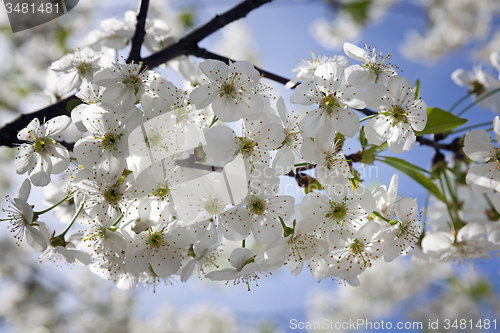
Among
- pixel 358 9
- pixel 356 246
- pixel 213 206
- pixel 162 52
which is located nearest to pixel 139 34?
pixel 162 52

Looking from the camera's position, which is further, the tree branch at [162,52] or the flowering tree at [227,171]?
the tree branch at [162,52]

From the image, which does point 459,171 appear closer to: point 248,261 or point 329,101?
point 329,101

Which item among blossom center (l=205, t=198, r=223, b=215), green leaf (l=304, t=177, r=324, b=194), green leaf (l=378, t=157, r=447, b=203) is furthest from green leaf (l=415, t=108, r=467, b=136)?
blossom center (l=205, t=198, r=223, b=215)

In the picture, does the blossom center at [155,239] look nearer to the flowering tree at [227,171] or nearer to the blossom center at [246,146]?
the flowering tree at [227,171]

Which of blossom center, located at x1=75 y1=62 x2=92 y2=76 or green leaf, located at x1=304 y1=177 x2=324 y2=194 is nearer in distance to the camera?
green leaf, located at x1=304 y1=177 x2=324 y2=194

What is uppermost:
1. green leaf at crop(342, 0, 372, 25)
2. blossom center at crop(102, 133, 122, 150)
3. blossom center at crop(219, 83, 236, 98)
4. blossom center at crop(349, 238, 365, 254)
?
green leaf at crop(342, 0, 372, 25)

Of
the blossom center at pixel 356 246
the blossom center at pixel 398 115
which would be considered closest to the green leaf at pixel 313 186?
the blossom center at pixel 356 246

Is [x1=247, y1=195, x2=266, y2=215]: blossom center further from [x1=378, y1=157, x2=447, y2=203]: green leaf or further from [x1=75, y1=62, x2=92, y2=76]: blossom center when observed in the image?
[x1=75, y1=62, x2=92, y2=76]: blossom center
